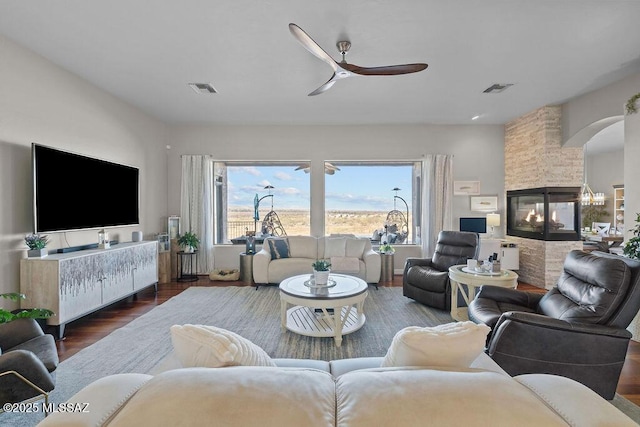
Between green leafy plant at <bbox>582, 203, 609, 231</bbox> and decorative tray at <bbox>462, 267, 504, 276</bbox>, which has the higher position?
green leafy plant at <bbox>582, 203, 609, 231</bbox>

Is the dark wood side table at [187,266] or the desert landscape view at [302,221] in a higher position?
the desert landscape view at [302,221]

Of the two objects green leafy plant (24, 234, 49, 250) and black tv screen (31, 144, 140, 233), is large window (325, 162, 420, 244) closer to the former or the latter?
black tv screen (31, 144, 140, 233)

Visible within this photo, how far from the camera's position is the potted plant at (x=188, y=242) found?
539 cm

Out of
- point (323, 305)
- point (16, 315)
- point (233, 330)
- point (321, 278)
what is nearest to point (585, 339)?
point (323, 305)

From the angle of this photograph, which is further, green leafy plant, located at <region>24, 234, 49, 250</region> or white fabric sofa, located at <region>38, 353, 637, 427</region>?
green leafy plant, located at <region>24, 234, 49, 250</region>

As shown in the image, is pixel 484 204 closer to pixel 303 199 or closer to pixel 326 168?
pixel 326 168

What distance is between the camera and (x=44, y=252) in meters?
3.07

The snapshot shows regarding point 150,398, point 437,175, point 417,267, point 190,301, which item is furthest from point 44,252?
point 437,175

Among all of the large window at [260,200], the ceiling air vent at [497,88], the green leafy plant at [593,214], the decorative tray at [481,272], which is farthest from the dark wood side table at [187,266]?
the green leafy plant at [593,214]

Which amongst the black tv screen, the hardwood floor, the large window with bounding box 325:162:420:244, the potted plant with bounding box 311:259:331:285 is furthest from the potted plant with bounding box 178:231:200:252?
the potted plant with bounding box 311:259:331:285

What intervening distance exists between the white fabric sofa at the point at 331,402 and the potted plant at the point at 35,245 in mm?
3009

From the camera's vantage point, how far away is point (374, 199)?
21.2ft

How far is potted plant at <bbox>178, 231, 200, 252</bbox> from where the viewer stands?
212 inches

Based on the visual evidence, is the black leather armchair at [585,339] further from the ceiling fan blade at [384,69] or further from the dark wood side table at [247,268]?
the dark wood side table at [247,268]
